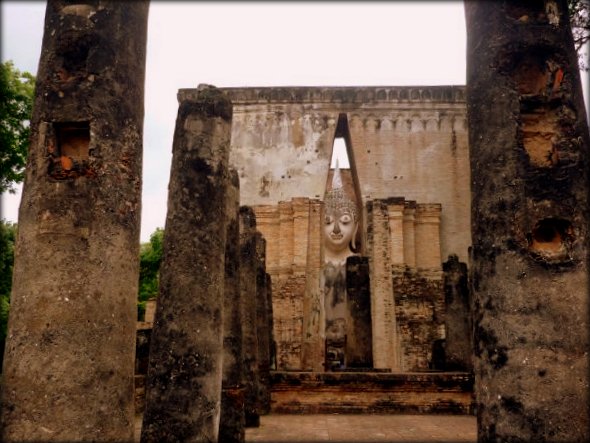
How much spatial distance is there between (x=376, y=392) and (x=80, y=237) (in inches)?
364

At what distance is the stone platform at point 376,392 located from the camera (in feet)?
38.0

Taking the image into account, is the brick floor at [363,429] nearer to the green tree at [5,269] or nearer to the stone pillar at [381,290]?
the stone pillar at [381,290]

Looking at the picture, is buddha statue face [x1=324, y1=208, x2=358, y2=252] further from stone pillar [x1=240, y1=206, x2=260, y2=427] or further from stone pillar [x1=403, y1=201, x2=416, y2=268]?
stone pillar [x1=240, y1=206, x2=260, y2=427]

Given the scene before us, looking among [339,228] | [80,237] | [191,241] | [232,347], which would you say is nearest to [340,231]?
[339,228]

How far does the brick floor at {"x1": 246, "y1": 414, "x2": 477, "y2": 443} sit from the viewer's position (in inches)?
319

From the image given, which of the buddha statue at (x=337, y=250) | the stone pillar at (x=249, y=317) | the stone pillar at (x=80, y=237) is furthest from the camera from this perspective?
the buddha statue at (x=337, y=250)

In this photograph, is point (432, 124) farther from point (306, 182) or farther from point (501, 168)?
point (501, 168)

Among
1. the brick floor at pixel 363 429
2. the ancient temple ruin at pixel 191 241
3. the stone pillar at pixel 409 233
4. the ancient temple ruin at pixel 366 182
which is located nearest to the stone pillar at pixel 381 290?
the ancient temple ruin at pixel 366 182

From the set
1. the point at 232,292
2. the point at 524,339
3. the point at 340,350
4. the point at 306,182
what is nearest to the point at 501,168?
the point at 524,339

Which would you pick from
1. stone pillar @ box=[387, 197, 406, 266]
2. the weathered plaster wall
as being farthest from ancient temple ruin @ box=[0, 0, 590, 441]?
the weathered plaster wall

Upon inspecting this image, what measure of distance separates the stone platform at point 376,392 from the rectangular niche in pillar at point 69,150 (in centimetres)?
850

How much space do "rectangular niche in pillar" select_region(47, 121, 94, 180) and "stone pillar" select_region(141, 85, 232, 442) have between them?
153cm

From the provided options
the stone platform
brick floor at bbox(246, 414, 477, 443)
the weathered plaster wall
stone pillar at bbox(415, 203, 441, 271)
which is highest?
the weathered plaster wall

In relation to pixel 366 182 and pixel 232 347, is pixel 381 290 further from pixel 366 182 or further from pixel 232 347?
pixel 232 347
